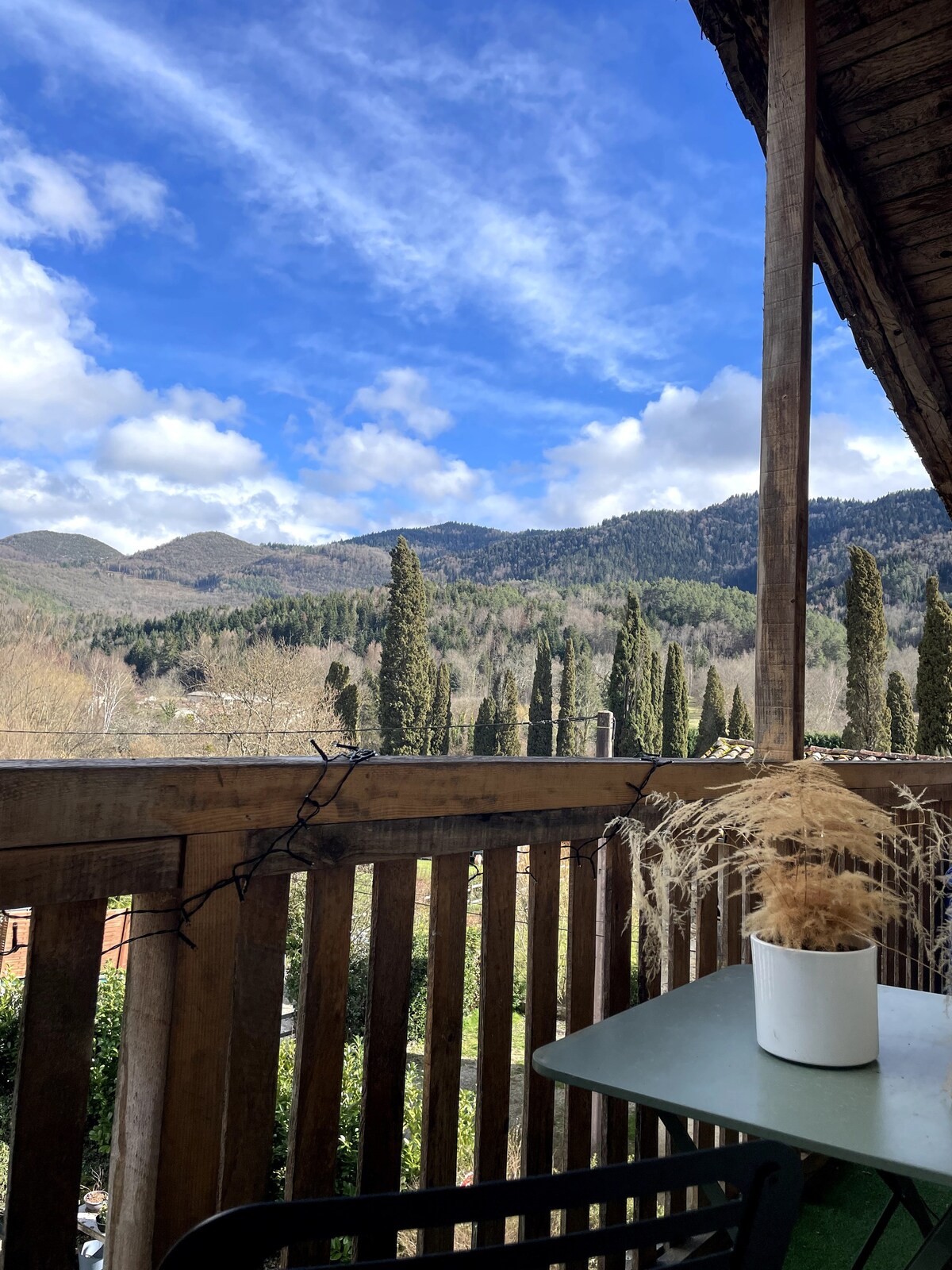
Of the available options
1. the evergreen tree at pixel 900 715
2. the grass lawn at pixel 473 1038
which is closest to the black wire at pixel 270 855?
the grass lawn at pixel 473 1038

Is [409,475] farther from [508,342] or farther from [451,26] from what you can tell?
[451,26]

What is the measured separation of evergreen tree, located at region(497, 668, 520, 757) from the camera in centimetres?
2684

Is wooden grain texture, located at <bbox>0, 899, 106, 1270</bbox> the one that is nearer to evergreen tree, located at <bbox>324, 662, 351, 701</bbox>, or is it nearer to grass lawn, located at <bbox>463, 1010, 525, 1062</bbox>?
grass lawn, located at <bbox>463, 1010, 525, 1062</bbox>

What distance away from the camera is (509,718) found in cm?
2905

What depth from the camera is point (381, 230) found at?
2108 inches

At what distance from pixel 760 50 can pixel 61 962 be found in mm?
2658

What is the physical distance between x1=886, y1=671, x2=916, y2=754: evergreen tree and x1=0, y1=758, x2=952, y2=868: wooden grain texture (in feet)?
69.2

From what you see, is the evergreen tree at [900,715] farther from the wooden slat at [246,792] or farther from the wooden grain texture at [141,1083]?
the wooden grain texture at [141,1083]

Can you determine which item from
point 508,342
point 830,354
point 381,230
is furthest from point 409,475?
point 830,354

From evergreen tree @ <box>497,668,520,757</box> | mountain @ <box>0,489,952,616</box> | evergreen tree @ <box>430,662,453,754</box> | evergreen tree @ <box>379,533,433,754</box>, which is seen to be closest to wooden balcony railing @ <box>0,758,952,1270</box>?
evergreen tree @ <box>497,668,520,757</box>

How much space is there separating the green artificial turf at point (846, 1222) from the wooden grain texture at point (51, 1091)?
1275 mm

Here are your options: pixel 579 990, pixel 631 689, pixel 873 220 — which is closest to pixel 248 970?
pixel 579 990

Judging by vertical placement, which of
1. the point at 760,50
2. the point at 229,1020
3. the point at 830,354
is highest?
the point at 830,354

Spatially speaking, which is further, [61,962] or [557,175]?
[557,175]
